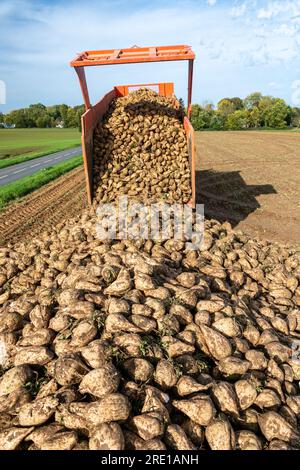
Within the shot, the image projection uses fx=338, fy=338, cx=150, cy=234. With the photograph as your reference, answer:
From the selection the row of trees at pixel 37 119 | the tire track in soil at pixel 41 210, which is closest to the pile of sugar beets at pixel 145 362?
the tire track in soil at pixel 41 210

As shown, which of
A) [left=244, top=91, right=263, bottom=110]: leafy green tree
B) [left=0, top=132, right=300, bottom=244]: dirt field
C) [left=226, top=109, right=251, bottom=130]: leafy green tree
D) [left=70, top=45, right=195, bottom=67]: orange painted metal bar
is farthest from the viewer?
[left=244, top=91, right=263, bottom=110]: leafy green tree

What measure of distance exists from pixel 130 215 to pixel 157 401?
158 inches

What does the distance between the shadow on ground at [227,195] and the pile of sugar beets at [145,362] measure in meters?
5.68

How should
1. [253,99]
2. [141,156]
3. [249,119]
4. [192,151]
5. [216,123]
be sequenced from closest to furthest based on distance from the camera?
1. [192,151]
2. [141,156]
3. [216,123]
4. [249,119]
5. [253,99]

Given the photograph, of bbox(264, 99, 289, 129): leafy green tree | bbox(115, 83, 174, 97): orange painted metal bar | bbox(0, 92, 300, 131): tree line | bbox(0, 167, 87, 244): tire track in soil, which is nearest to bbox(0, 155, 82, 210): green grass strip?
bbox(0, 167, 87, 244): tire track in soil

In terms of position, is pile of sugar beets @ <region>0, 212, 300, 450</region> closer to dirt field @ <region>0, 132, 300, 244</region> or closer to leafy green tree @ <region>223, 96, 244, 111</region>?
dirt field @ <region>0, 132, 300, 244</region>

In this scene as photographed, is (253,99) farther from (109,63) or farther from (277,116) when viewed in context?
(109,63)

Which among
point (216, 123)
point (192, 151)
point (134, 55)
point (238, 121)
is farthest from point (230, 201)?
point (238, 121)

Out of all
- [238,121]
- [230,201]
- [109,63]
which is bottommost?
[230,201]

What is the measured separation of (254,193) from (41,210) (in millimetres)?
7911

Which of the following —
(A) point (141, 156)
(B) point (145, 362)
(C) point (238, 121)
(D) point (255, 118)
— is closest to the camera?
(B) point (145, 362)

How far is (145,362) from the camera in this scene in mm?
3115

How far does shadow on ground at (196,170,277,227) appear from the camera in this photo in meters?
10.7

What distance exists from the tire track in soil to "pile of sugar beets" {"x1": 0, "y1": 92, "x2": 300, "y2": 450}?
14.8ft
